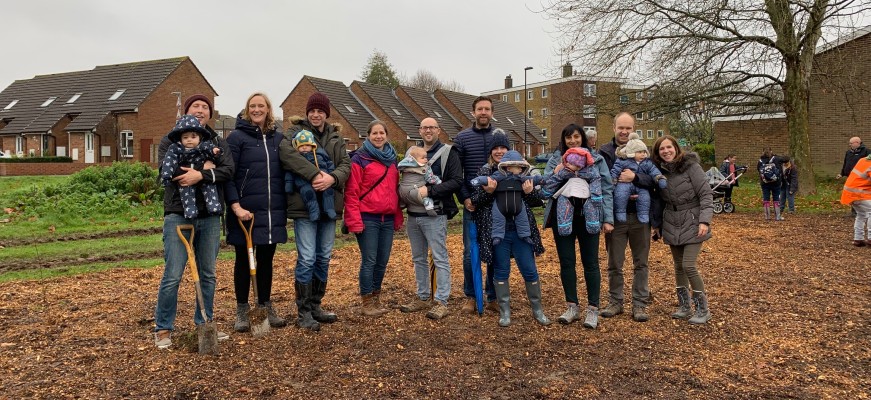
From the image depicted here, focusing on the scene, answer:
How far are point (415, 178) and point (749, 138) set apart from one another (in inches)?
1087

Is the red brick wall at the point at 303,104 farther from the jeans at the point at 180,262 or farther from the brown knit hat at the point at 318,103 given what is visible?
the jeans at the point at 180,262

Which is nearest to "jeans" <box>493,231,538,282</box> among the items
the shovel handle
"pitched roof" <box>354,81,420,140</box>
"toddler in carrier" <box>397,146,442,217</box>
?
"toddler in carrier" <box>397,146,442,217</box>

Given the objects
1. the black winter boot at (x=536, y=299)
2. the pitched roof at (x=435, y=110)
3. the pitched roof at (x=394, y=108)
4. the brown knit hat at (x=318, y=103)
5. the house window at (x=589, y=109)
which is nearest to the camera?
the brown knit hat at (x=318, y=103)

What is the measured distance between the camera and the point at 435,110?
52.7 metres

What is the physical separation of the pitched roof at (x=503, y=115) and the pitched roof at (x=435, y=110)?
1397 mm

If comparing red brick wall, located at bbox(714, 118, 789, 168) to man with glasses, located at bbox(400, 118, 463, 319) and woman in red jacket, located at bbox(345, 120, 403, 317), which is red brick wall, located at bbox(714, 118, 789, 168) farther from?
woman in red jacket, located at bbox(345, 120, 403, 317)

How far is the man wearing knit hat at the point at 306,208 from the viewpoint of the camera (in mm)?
5281

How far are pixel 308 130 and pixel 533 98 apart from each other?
6707 cm

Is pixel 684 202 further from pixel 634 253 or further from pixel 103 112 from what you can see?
pixel 103 112

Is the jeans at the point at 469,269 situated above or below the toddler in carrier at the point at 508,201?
below

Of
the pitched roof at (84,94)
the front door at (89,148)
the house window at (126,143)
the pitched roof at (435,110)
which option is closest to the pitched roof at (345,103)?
the pitched roof at (435,110)

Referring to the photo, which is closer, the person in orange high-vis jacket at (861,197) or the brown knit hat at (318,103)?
the brown knit hat at (318,103)

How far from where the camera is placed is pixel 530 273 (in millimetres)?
5637

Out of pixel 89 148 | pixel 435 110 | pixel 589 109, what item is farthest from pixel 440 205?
pixel 435 110
